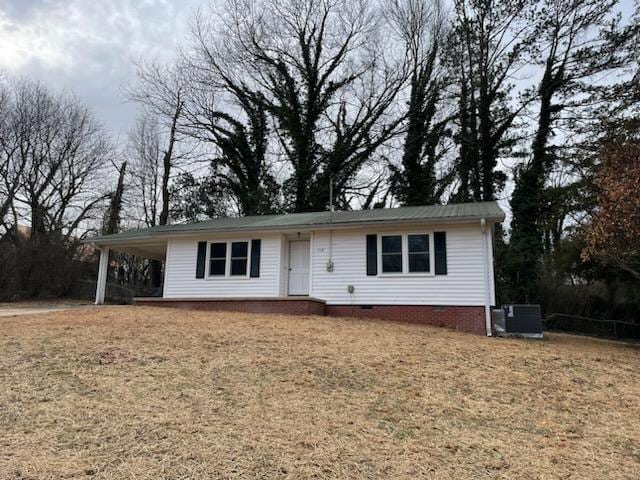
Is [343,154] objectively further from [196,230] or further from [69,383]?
[69,383]

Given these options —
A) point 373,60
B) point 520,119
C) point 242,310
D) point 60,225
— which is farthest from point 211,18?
point 242,310

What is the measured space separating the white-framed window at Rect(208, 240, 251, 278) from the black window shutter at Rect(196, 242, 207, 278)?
0.64 ft

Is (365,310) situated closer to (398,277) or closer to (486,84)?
(398,277)

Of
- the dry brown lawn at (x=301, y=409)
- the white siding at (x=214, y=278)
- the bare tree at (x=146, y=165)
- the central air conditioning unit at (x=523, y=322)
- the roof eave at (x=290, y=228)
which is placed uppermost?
the bare tree at (x=146, y=165)

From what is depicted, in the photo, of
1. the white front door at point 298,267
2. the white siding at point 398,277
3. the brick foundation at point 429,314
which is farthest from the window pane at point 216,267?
the brick foundation at point 429,314

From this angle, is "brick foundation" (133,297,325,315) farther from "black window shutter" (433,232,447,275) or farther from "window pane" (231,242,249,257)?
"black window shutter" (433,232,447,275)

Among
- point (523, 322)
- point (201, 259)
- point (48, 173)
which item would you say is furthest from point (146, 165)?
point (523, 322)

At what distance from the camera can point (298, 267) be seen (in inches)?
520

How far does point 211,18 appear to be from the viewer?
24672mm

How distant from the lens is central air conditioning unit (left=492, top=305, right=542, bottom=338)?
35.7 feet

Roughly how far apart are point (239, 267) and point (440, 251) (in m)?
5.98

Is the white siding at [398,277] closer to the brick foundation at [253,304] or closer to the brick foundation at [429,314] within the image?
the brick foundation at [429,314]

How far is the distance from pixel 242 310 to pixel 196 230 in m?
2.95

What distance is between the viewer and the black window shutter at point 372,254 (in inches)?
473
